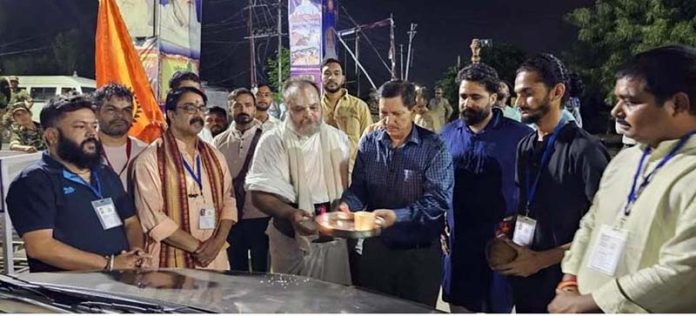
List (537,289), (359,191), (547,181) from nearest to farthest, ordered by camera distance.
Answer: (547,181) < (537,289) < (359,191)

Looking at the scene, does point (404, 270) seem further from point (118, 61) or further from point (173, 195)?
point (118, 61)

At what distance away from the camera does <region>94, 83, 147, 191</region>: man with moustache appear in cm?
345

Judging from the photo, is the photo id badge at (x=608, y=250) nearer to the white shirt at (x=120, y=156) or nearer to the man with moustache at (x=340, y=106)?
the white shirt at (x=120, y=156)

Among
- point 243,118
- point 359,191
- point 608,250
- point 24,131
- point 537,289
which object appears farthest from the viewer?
point 24,131

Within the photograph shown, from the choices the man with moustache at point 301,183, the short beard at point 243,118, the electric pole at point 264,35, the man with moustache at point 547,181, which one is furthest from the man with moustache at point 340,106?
the electric pole at point 264,35

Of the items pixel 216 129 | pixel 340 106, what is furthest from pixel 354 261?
pixel 216 129

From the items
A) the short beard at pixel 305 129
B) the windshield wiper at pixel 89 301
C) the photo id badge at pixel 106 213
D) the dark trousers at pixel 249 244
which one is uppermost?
the short beard at pixel 305 129

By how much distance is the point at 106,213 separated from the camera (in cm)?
284

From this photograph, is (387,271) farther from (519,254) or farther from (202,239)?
(202,239)

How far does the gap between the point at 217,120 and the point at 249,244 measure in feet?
5.35

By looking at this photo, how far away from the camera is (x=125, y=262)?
286cm

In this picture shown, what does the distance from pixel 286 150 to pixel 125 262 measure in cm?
91

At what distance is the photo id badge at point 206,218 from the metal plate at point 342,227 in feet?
1.73

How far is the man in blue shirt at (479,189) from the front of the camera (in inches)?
123
